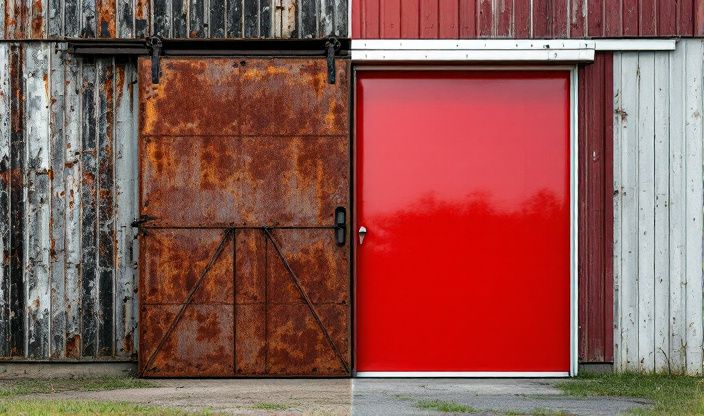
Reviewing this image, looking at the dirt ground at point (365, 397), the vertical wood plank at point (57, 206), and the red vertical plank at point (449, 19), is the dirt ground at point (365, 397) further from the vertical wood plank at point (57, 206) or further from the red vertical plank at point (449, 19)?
the red vertical plank at point (449, 19)

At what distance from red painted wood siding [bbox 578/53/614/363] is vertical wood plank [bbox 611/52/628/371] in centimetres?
3

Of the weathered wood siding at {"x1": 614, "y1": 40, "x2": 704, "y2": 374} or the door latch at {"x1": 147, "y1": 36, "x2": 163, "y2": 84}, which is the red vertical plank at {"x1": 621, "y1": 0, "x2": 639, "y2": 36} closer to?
the weathered wood siding at {"x1": 614, "y1": 40, "x2": 704, "y2": 374}

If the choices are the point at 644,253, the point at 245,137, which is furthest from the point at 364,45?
the point at 644,253

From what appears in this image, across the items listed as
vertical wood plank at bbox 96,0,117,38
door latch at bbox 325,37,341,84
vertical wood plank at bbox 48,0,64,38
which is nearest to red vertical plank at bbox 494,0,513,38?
door latch at bbox 325,37,341,84

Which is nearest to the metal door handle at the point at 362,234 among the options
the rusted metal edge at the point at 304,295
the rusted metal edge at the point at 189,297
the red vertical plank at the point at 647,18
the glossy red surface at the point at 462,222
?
the glossy red surface at the point at 462,222

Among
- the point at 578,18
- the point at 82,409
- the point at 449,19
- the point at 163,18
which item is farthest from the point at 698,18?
the point at 82,409

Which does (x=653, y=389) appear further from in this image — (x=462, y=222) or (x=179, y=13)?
(x=179, y=13)

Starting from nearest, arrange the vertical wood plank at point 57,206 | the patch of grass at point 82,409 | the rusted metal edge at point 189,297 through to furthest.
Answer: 1. the patch of grass at point 82,409
2. the rusted metal edge at point 189,297
3. the vertical wood plank at point 57,206

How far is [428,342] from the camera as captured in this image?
1092cm

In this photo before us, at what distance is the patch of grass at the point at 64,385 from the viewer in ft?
32.6

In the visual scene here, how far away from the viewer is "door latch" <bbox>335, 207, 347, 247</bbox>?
10.7 metres

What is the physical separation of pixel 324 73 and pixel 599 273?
272cm

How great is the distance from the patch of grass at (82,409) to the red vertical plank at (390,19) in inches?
147

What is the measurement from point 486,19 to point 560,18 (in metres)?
0.59
